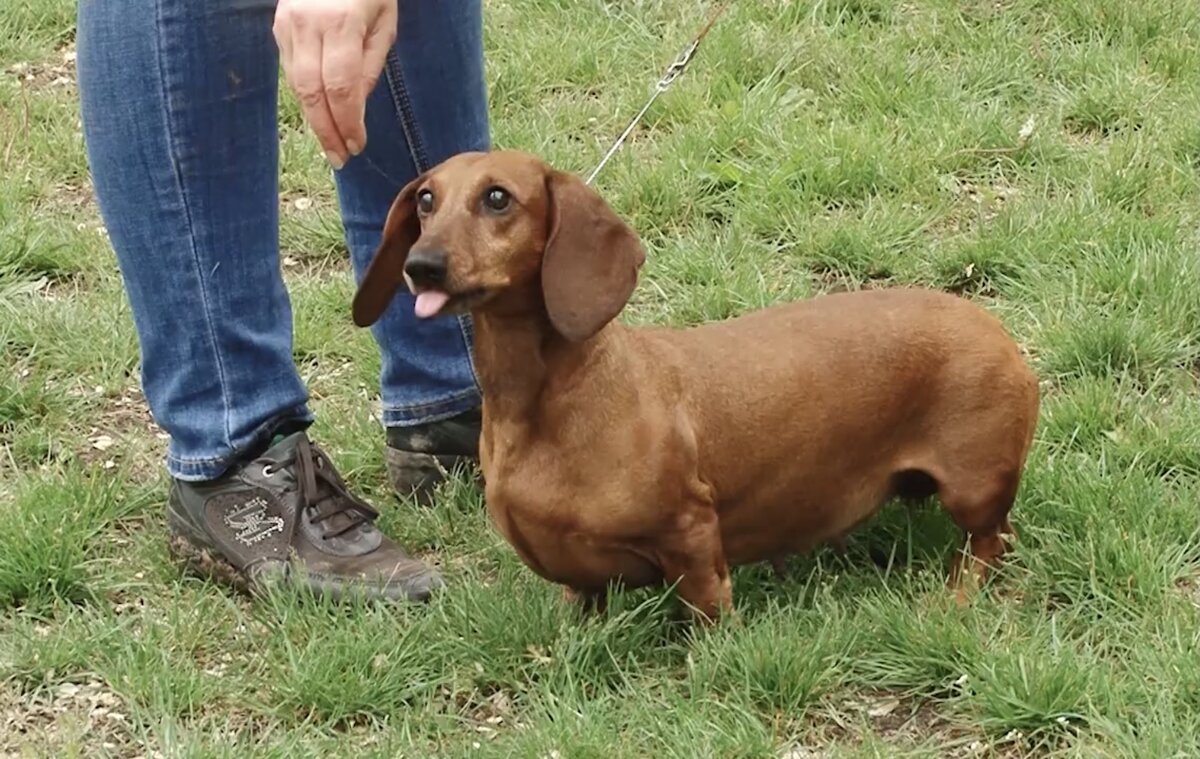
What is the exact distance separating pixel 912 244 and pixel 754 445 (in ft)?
5.20

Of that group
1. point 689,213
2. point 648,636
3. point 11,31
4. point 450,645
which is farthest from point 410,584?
point 11,31

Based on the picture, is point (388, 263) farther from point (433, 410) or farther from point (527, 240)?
point (433, 410)

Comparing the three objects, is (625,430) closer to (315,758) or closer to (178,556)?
(315,758)

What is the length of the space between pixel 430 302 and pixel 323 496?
998 millimetres

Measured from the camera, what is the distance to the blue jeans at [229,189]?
3.26 metres

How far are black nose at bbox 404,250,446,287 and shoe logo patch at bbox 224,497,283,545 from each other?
101cm

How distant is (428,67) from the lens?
11.8 ft

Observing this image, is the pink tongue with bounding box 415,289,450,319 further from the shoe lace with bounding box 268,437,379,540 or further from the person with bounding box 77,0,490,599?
the shoe lace with bounding box 268,437,379,540

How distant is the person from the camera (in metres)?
3.28

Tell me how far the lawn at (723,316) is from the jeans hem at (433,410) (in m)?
0.17

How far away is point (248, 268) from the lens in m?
3.48

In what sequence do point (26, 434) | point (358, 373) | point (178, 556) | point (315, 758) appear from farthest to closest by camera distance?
point (358, 373), point (26, 434), point (178, 556), point (315, 758)

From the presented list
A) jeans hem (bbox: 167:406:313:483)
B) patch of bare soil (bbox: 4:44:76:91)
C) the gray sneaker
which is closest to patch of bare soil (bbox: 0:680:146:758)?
the gray sneaker

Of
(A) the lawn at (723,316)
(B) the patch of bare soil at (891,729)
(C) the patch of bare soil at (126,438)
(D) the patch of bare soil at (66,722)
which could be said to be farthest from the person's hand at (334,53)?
(C) the patch of bare soil at (126,438)
